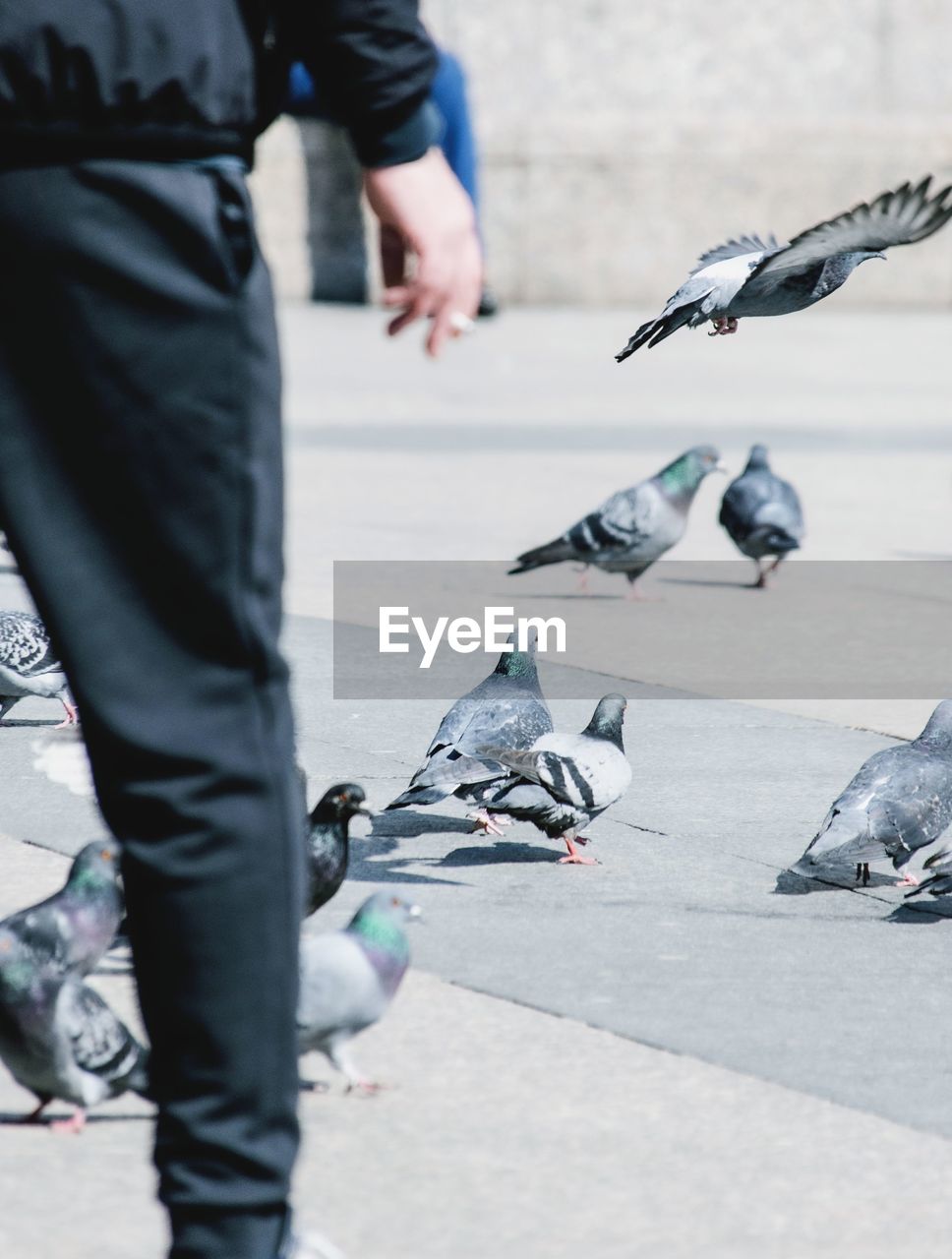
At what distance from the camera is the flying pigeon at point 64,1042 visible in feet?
11.4

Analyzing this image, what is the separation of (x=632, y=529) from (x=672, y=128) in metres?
20.7

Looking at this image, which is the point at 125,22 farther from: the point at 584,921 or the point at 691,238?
the point at 691,238

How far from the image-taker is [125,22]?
2.46 m

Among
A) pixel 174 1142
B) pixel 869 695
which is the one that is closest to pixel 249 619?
pixel 174 1142

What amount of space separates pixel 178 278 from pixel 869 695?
562cm

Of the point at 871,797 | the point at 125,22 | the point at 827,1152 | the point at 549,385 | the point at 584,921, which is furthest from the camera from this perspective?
the point at 549,385

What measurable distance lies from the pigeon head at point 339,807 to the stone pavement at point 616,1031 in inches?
11.8

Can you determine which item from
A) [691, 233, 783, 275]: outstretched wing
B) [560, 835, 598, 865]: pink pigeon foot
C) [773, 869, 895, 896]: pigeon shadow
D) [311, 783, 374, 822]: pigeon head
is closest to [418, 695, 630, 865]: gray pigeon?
[560, 835, 598, 865]: pink pigeon foot

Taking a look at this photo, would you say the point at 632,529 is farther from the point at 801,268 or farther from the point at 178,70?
the point at 178,70

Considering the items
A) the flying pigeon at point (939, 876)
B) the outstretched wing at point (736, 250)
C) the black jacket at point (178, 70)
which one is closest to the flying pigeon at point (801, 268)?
the outstretched wing at point (736, 250)

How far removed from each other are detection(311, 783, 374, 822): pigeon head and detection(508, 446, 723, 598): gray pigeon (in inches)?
213

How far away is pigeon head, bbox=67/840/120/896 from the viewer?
395cm

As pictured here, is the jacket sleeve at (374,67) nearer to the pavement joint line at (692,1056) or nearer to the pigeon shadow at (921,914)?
the pavement joint line at (692,1056)

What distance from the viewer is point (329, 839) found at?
467cm
